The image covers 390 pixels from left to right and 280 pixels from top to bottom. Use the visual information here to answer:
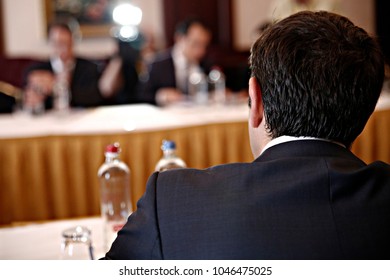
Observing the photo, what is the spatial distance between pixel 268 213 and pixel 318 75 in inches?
9.5

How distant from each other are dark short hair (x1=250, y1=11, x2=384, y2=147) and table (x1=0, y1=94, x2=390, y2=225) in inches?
78.3

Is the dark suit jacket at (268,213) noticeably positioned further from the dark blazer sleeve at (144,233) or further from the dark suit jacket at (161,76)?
the dark suit jacket at (161,76)

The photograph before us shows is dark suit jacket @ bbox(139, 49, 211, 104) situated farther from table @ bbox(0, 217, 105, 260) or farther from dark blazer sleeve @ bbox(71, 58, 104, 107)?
table @ bbox(0, 217, 105, 260)

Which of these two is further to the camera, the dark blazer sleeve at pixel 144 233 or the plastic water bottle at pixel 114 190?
the plastic water bottle at pixel 114 190

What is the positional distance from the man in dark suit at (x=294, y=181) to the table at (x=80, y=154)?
2.00 m

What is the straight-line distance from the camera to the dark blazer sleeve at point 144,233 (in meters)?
0.94

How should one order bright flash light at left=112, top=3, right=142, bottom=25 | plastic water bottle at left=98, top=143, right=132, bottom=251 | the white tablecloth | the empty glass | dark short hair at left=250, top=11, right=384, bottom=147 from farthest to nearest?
bright flash light at left=112, top=3, right=142, bottom=25 → the white tablecloth → plastic water bottle at left=98, top=143, right=132, bottom=251 → the empty glass → dark short hair at left=250, top=11, right=384, bottom=147

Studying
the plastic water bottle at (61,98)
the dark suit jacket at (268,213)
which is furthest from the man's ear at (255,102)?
the plastic water bottle at (61,98)

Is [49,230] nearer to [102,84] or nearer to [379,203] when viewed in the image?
[379,203]

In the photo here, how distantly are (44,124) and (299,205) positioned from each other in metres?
2.54

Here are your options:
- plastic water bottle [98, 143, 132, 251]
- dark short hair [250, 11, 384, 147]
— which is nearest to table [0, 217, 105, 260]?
plastic water bottle [98, 143, 132, 251]

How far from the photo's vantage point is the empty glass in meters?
1.39

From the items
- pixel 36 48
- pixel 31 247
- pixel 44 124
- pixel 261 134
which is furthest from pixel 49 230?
pixel 36 48

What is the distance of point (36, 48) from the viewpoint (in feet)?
21.6
